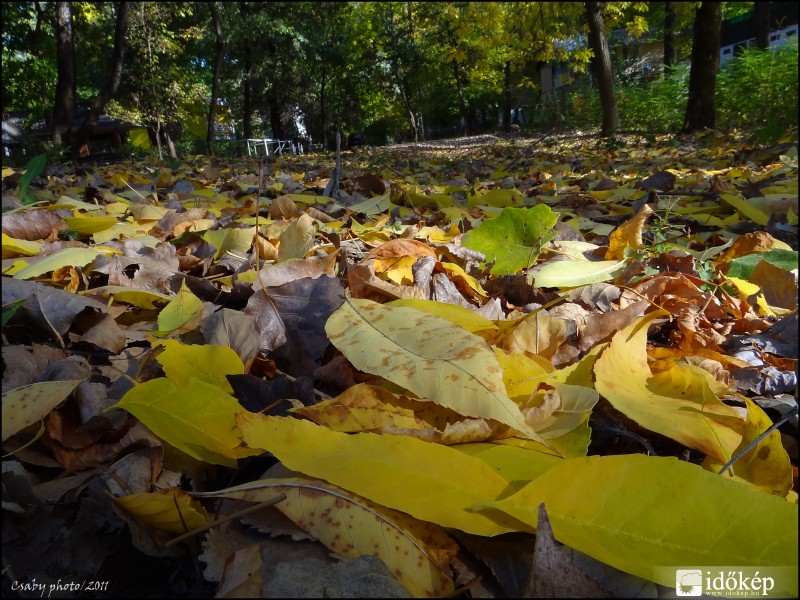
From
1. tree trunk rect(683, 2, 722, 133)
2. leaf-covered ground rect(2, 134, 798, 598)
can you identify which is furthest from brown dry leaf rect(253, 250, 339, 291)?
tree trunk rect(683, 2, 722, 133)

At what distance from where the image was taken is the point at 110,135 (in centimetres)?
2730

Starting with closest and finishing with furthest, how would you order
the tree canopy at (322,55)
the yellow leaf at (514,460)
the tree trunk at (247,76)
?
1. the yellow leaf at (514,460)
2. the tree canopy at (322,55)
3. the tree trunk at (247,76)

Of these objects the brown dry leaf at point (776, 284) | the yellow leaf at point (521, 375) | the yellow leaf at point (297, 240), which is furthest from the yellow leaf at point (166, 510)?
the brown dry leaf at point (776, 284)

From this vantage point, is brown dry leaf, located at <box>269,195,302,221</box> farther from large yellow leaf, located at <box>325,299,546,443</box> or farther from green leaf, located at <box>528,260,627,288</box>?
large yellow leaf, located at <box>325,299,546,443</box>

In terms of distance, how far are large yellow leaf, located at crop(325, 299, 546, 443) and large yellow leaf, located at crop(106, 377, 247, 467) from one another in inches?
6.2

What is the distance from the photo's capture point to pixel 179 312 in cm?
90

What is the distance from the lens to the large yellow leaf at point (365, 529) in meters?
0.46

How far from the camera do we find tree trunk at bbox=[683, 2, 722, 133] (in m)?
4.68

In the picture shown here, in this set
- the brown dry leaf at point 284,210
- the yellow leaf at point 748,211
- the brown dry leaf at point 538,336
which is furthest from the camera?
the brown dry leaf at point 284,210

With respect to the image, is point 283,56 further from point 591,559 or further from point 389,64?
point 591,559

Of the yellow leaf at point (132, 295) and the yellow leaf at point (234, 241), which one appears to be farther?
the yellow leaf at point (234, 241)

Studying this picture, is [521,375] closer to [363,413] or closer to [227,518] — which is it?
[363,413]

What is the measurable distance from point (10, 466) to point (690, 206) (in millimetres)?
1995

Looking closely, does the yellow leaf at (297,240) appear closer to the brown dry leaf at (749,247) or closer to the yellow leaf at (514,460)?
the yellow leaf at (514,460)
